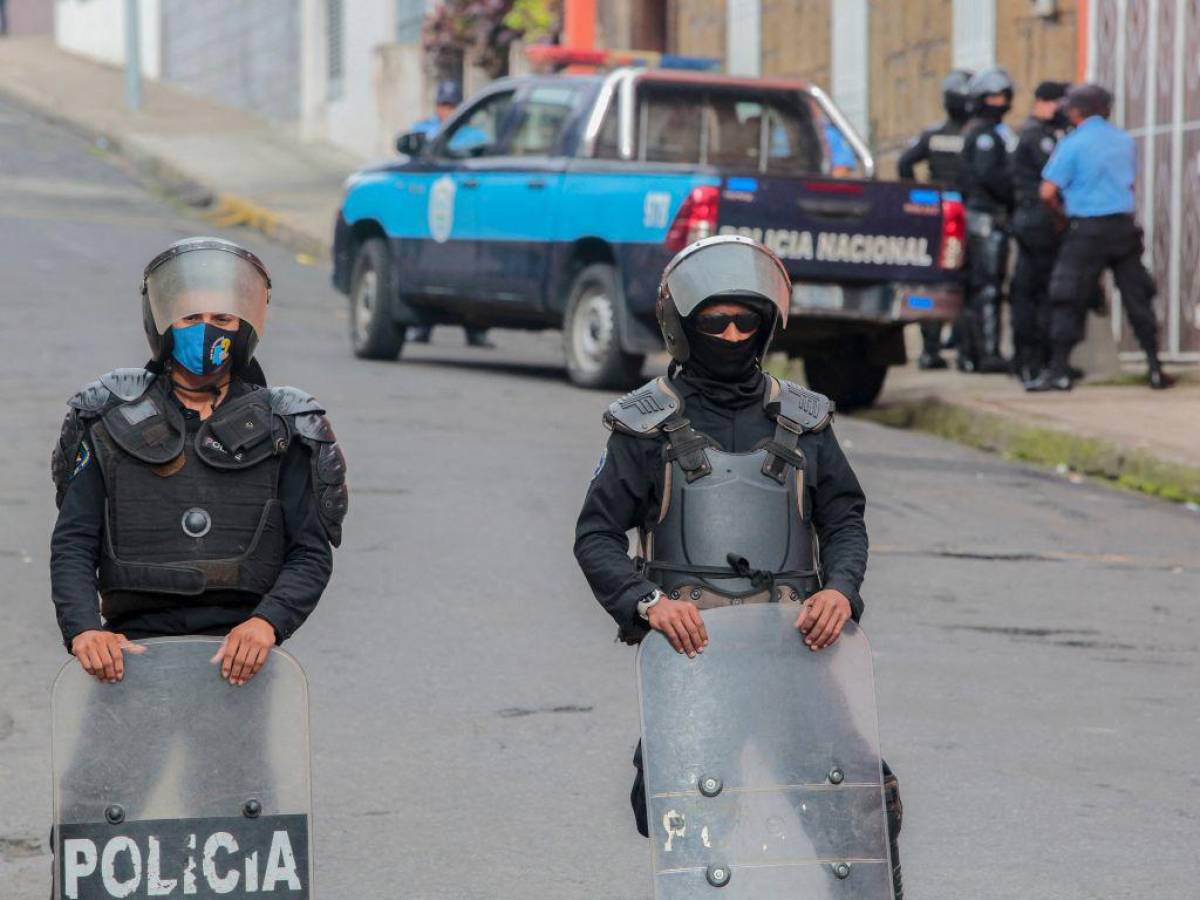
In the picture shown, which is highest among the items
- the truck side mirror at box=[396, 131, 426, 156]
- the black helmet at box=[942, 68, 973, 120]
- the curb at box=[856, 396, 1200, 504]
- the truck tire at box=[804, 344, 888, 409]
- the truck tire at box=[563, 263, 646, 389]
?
the black helmet at box=[942, 68, 973, 120]

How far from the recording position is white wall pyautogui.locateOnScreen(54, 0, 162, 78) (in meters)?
44.5

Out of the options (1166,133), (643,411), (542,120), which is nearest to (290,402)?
(643,411)

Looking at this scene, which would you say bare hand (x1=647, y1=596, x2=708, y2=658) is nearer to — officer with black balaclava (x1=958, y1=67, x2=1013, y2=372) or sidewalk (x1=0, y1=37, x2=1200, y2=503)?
sidewalk (x1=0, y1=37, x2=1200, y2=503)

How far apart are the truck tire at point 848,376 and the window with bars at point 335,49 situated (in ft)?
69.0

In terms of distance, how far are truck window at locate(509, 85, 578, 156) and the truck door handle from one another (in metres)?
2.10

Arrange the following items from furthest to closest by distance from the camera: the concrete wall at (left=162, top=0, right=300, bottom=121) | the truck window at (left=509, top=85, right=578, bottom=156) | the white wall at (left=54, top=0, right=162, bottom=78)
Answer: the white wall at (left=54, top=0, right=162, bottom=78)
the concrete wall at (left=162, top=0, right=300, bottom=121)
the truck window at (left=509, top=85, right=578, bottom=156)

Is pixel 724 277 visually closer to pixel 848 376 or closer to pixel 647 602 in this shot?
pixel 647 602

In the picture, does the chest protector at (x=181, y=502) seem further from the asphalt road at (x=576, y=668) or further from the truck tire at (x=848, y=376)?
the truck tire at (x=848, y=376)

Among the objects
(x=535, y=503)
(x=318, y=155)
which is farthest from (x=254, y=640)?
(x=318, y=155)

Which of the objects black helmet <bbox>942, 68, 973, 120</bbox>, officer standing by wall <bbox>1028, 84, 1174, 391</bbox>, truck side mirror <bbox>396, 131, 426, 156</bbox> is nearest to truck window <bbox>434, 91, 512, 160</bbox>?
truck side mirror <bbox>396, 131, 426, 156</bbox>

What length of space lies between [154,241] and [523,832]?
1851cm

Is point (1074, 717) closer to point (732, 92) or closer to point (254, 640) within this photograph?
point (254, 640)

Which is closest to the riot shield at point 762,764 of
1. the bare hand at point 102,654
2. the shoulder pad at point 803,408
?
the shoulder pad at point 803,408

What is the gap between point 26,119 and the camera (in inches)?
1455
